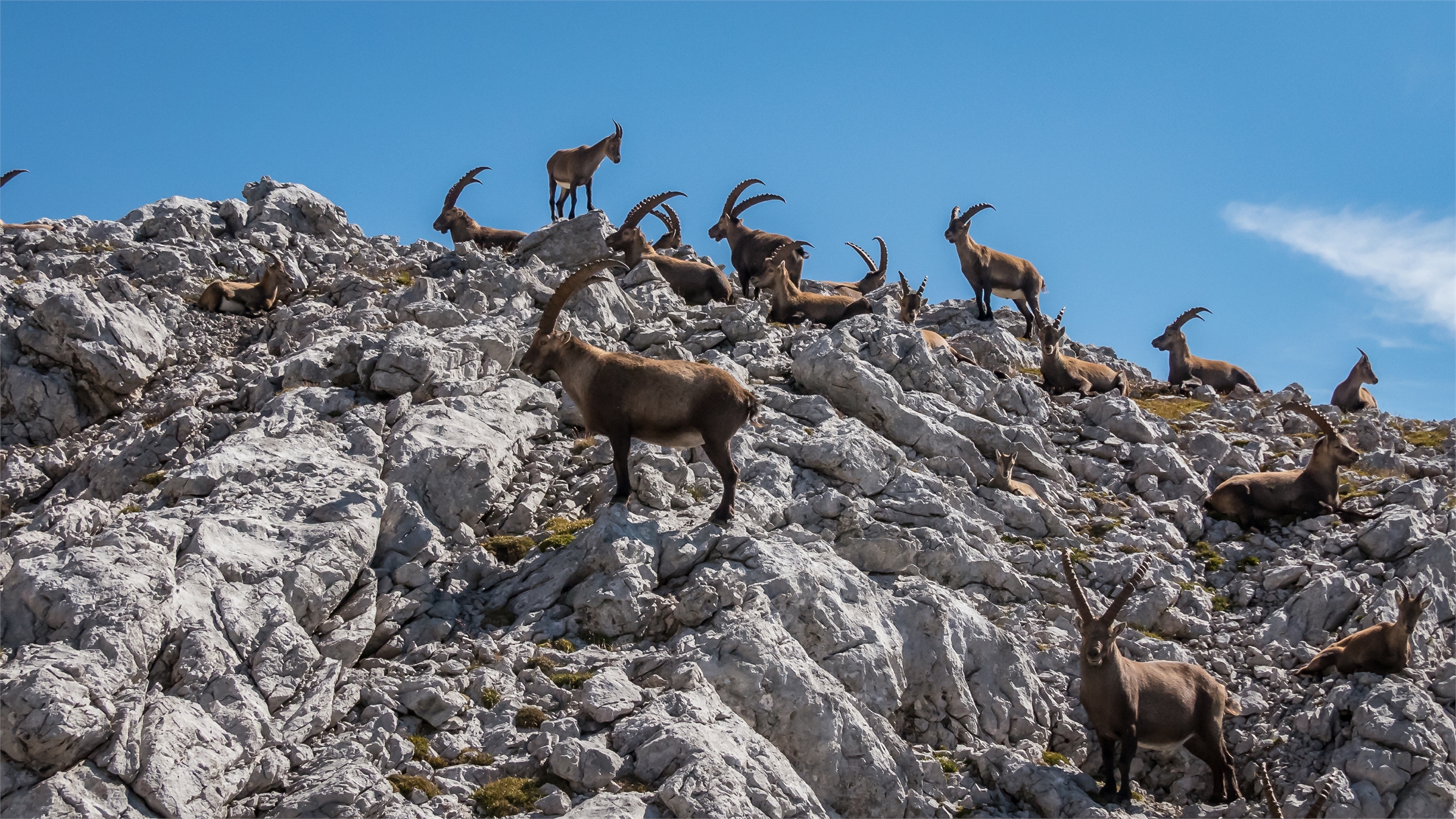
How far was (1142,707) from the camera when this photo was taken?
1591 cm

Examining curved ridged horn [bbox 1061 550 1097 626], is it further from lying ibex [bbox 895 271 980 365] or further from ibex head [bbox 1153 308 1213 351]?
ibex head [bbox 1153 308 1213 351]

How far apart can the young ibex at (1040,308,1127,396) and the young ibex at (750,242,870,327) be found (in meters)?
4.96

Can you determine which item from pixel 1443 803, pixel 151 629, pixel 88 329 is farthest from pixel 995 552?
pixel 88 329

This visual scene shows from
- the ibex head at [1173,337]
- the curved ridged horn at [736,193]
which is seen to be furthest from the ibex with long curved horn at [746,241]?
the ibex head at [1173,337]

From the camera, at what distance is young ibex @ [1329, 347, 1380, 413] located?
34.7 metres

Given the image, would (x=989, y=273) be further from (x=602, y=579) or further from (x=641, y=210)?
(x=602, y=579)

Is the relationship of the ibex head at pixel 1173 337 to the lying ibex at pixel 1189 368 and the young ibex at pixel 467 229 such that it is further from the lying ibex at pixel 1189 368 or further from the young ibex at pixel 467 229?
the young ibex at pixel 467 229

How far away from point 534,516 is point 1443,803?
1335cm

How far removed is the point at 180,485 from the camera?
51.2ft

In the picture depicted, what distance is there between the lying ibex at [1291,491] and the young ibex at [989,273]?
1250 cm

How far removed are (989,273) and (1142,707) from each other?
2116cm

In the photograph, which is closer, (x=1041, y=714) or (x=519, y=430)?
(x=1041, y=714)

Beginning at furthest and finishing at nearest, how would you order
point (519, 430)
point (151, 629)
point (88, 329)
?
point (88, 329) < point (519, 430) < point (151, 629)

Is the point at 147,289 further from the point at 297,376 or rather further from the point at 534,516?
the point at 534,516
